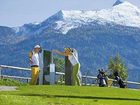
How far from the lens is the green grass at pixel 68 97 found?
20.7 metres

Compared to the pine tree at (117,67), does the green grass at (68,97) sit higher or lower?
lower

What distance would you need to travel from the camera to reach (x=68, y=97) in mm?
24641

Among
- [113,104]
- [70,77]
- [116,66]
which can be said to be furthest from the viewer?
[116,66]

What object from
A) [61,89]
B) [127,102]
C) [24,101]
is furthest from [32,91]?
[24,101]

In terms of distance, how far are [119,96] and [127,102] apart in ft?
10.9

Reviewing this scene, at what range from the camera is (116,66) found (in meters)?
150

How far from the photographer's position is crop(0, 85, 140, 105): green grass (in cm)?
2072

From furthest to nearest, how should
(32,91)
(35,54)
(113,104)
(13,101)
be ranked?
Answer: 1. (35,54)
2. (32,91)
3. (113,104)
4. (13,101)

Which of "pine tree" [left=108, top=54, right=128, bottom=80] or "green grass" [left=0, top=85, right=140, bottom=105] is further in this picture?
"pine tree" [left=108, top=54, right=128, bottom=80]

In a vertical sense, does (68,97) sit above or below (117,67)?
below

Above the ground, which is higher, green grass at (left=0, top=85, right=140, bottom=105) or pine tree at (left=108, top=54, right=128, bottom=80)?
pine tree at (left=108, top=54, right=128, bottom=80)

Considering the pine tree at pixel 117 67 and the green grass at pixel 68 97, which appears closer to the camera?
the green grass at pixel 68 97

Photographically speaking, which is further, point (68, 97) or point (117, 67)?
point (117, 67)

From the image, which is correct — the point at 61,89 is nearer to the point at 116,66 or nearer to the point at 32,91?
the point at 32,91
